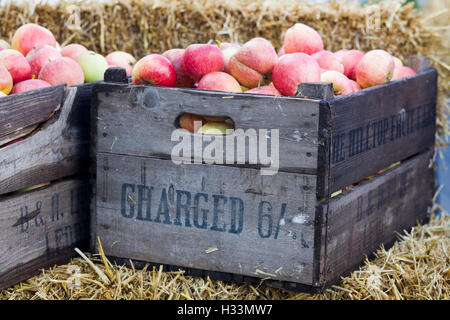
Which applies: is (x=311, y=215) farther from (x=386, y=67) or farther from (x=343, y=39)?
(x=343, y=39)

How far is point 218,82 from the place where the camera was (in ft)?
6.76

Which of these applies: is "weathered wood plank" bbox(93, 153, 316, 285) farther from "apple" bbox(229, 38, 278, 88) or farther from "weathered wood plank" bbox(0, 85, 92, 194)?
"apple" bbox(229, 38, 278, 88)

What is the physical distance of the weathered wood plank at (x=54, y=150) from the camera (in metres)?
1.88

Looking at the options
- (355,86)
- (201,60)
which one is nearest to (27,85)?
(201,60)

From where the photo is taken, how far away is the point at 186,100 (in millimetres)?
1932

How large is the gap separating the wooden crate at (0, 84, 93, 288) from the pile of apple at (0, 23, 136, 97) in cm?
15

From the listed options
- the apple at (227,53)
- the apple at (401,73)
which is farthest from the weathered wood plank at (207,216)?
the apple at (401,73)

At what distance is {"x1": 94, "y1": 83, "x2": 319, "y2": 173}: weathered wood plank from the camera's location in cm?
181

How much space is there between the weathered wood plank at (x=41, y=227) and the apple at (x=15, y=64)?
0.46 m

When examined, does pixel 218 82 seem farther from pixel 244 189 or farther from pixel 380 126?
pixel 380 126

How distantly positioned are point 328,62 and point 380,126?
32cm

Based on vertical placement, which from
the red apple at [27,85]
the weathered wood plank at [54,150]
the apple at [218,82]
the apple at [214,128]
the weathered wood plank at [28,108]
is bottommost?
the weathered wood plank at [54,150]

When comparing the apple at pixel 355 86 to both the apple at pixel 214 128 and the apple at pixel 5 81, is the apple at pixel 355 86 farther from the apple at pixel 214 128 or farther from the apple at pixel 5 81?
the apple at pixel 5 81

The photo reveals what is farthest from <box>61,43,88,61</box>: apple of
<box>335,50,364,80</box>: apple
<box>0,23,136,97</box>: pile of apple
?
<box>335,50,364,80</box>: apple
